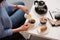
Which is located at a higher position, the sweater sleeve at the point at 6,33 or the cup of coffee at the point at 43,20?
the cup of coffee at the point at 43,20

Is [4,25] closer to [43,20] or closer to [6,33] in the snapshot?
[6,33]

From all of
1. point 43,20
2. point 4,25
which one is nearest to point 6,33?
point 4,25

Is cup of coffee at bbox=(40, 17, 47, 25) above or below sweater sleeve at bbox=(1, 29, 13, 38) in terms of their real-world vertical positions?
above

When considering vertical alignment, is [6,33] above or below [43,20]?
below

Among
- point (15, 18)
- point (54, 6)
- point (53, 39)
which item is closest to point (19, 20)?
point (15, 18)

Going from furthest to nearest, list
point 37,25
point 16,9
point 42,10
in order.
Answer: point 16,9 → point 42,10 → point 37,25

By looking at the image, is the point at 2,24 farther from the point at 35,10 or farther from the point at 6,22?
the point at 35,10

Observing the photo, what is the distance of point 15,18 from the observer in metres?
1.66

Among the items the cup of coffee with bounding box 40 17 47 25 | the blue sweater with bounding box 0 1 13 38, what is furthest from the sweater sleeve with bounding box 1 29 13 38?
the cup of coffee with bounding box 40 17 47 25

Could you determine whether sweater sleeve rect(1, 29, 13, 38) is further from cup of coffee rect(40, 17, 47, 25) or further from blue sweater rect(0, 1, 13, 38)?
cup of coffee rect(40, 17, 47, 25)

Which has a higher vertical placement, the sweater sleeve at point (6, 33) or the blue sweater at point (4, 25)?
the blue sweater at point (4, 25)

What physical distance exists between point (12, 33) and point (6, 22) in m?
0.13

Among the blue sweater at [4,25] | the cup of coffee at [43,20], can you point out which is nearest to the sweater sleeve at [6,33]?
the blue sweater at [4,25]

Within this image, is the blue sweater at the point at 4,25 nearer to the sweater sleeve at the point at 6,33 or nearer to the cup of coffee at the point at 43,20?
the sweater sleeve at the point at 6,33
